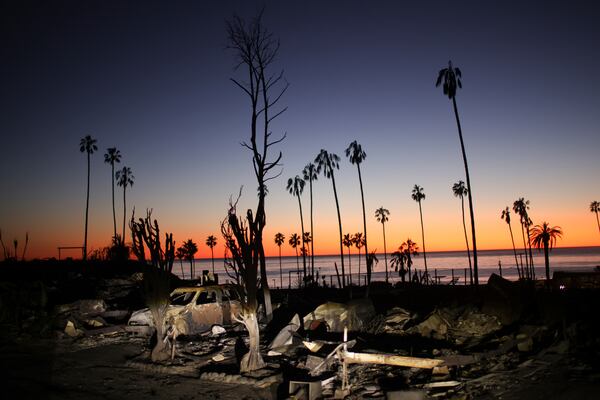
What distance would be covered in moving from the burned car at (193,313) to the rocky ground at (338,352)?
0.51 m

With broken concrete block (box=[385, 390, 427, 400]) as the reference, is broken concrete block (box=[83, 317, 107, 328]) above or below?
above

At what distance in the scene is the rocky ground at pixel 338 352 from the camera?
823 cm

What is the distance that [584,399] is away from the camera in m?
6.74

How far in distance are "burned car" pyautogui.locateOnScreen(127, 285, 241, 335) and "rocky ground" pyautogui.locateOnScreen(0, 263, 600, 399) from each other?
51 cm

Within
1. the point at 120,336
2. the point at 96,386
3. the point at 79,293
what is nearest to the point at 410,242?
the point at 79,293

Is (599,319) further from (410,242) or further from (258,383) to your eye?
(410,242)

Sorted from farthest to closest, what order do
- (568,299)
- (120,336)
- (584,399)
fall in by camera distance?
(120,336), (568,299), (584,399)

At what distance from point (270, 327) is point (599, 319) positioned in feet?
37.9

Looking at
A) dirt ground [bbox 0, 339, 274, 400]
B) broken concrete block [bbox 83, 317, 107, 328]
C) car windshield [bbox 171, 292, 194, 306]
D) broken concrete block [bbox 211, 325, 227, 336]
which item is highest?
car windshield [bbox 171, 292, 194, 306]

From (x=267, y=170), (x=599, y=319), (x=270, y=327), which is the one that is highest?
(x=267, y=170)

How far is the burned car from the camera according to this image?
45.3ft

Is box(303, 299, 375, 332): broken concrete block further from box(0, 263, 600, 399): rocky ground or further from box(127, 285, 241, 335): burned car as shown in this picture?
box(127, 285, 241, 335): burned car

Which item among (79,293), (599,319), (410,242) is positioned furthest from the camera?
(410,242)

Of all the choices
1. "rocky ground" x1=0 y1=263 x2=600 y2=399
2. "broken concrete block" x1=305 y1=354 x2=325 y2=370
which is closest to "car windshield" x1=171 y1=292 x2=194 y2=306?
"rocky ground" x1=0 y1=263 x2=600 y2=399
